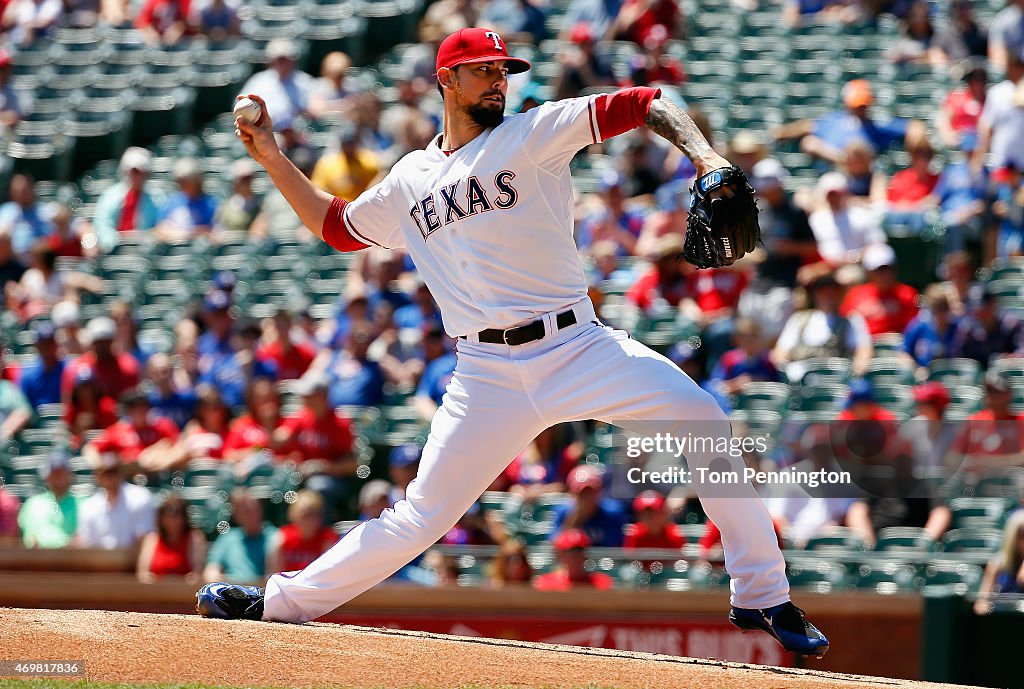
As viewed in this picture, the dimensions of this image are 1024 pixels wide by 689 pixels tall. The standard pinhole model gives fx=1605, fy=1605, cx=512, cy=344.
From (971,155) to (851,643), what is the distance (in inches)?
166

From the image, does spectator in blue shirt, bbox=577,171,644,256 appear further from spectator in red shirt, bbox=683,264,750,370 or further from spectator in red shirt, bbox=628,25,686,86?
spectator in red shirt, bbox=628,25,686,86

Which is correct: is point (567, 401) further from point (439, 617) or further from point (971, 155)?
point (971, 155)

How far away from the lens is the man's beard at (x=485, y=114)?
4809 millimetres

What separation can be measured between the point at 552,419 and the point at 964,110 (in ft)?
22.3

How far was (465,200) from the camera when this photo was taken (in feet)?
15.6

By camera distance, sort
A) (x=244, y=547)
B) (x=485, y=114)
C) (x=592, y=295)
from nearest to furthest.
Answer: (x=485, y=114) < (x=244, y=547) < (x=592, y=295)

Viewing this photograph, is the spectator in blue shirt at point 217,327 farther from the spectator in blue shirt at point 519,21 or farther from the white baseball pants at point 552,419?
the white baseball pants at point 552,419

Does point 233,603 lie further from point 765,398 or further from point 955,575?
point 765,398

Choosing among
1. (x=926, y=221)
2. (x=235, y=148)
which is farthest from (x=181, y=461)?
(x=926, y=221)

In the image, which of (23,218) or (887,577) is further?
(23,218)

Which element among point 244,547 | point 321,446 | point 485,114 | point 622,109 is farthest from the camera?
point 321,446

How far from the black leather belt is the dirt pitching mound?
977 millimetres

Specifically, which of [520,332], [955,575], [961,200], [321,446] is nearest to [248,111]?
[520,332]

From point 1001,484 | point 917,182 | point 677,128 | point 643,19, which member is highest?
point 643,19
